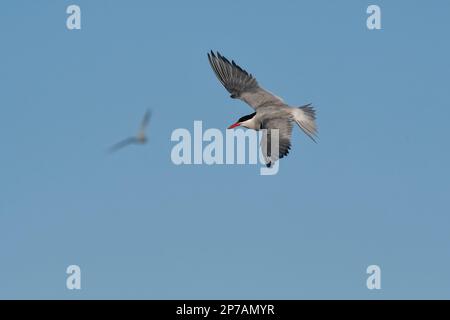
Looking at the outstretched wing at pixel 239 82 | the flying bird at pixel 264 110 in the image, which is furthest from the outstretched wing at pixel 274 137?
the outstretched wing at pixel 239 82

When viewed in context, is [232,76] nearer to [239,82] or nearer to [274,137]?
[239,82]

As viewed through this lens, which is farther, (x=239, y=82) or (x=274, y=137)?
(x=239, y=82)

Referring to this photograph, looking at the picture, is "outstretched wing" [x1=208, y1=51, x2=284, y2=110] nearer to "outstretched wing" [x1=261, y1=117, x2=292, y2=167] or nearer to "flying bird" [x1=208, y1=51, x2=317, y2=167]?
"flying bird" [x1=208, y1=51, x2=317, y2=167]

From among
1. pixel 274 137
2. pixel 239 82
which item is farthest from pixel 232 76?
pixel 274 137

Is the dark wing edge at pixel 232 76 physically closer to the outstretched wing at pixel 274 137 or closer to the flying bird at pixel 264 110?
the flying bird at pixel 264 110

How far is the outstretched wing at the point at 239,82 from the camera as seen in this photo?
16.1m

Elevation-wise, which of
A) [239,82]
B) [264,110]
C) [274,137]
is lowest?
[274,137]

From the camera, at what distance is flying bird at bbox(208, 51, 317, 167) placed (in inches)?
607

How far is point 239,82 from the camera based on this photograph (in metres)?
16.3

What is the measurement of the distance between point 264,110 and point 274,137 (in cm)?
68

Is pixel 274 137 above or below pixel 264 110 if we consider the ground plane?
below
